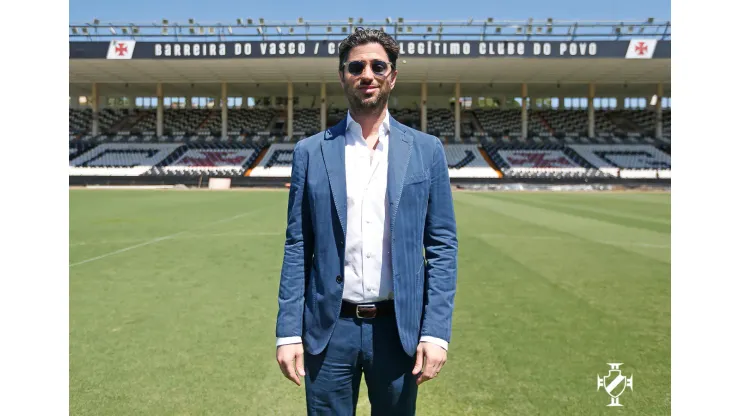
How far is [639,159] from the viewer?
42.3 metres

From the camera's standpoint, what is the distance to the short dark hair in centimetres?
217

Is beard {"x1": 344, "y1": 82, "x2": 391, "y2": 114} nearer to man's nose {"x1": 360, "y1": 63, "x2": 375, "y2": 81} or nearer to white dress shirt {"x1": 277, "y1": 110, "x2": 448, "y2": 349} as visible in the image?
man's nose {"x1": 360, "y1": 63, "x2": 375, "y2": 81}

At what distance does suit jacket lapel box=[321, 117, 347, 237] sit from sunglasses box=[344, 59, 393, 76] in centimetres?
21

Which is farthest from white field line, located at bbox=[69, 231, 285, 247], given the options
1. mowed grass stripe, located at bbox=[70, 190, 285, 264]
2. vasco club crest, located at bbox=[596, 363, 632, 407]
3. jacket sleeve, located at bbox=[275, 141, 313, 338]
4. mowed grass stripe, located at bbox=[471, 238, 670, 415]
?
jacket sleeve, located at bbox=[275, 141, 313, 338]

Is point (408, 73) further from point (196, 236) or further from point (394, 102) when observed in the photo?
point (196, 236)

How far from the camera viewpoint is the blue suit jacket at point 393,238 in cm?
219

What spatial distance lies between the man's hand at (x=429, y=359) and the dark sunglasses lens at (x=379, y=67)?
1152 mm

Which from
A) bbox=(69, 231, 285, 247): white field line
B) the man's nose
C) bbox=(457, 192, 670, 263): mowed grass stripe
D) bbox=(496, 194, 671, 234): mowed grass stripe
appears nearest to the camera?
the man's nose

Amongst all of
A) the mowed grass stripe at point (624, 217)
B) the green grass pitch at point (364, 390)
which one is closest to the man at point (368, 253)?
the green grass pitch at point (364, 390)

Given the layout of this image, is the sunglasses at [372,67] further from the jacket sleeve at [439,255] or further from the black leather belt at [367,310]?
the black leather belt at [367,310]

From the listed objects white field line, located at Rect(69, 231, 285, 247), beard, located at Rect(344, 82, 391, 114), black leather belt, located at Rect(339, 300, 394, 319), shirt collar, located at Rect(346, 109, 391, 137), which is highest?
beard, located at Rect(344, 82, 391, 114)

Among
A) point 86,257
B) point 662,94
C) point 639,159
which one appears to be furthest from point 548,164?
point 86,257

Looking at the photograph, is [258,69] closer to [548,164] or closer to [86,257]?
[548,164]

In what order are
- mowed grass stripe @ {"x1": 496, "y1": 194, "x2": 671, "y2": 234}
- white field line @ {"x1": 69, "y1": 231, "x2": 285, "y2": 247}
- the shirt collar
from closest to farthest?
the shirt collar → white field line @ {"x1": 69, "y1": 231, "x2": 285, "y2": 247} → mowed grass stripe @ {"x1": 496, "y1": 194, "x2": 671, "y2": 234}
